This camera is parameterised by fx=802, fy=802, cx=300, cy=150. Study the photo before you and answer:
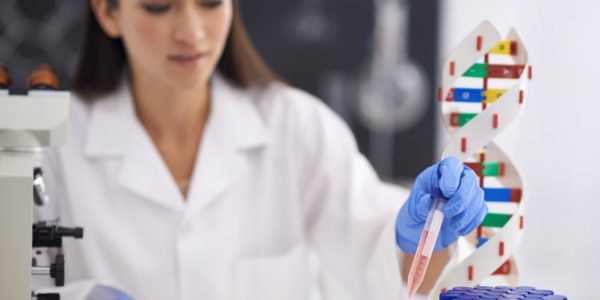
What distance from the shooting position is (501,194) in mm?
1216

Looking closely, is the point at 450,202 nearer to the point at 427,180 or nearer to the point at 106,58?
the point at 427,180

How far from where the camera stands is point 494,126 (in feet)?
3.78

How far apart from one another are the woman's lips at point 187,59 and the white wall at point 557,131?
2.32 metres

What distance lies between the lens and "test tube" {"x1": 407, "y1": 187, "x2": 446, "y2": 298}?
1066 mm

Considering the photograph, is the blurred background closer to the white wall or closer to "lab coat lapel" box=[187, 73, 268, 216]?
the white wall

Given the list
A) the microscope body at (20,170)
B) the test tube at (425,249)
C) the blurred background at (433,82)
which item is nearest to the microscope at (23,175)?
the microscope body at (20,170)

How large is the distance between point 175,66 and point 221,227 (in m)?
0.39

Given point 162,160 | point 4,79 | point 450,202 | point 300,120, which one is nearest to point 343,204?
point 300,120

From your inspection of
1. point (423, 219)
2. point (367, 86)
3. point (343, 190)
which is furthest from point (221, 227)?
point (367, 86)

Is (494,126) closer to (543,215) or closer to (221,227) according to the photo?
(221,227)

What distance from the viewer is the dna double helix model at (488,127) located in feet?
3.79

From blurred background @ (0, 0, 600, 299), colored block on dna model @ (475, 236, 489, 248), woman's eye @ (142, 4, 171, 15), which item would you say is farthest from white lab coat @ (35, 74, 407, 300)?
blurred background @ (0, 0, 600, 299)

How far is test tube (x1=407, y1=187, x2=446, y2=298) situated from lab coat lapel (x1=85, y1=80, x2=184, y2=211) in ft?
2.63

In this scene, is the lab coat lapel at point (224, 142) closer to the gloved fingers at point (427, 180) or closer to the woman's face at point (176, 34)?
the woman's face at point (176, 34)
